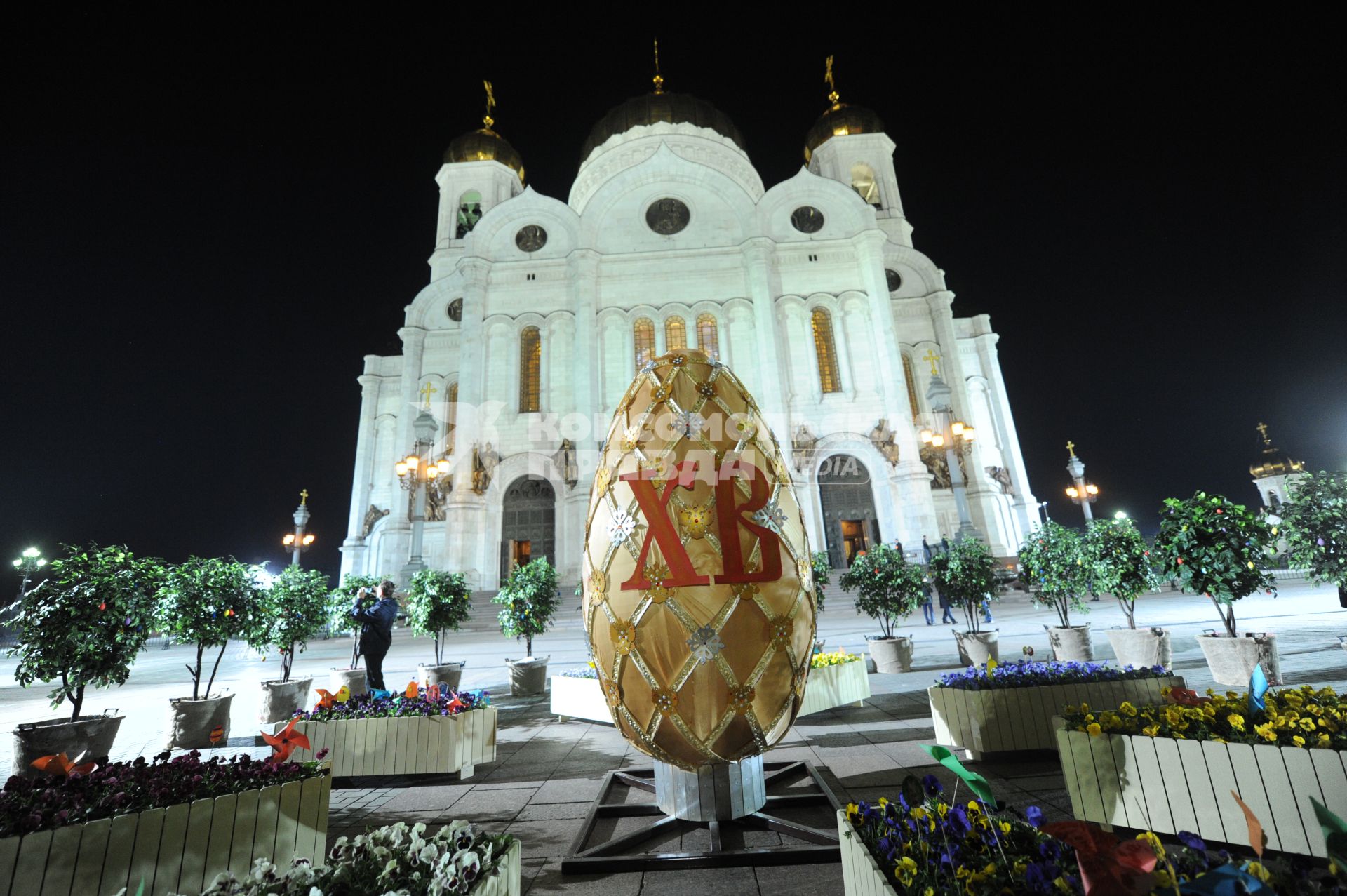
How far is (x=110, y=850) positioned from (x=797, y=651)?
128 inches

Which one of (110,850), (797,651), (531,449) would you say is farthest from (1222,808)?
(531,449)

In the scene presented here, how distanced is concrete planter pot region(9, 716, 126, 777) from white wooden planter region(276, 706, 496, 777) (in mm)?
1866

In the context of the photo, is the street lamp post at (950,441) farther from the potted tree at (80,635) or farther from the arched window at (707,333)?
the potted tree at (80,635)

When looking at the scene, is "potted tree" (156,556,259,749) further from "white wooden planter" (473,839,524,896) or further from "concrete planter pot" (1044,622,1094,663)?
"concrete planter pot" (1044,622,1094,663)

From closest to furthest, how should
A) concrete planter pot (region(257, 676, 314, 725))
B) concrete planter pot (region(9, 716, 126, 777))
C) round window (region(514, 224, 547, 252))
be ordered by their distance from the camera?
1. concrete planter pot (region(9, 716, 126, 777))
2. concrete planter pot (region(257, 676, 314, 725))
3. round window (region(514, 224, 547, 252))

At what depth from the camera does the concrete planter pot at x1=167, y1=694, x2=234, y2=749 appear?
6441 millimetres

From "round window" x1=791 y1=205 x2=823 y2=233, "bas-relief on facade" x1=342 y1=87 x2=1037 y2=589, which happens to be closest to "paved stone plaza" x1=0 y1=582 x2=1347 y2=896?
"bas-relief on facade" x1=342 y1=87 x2=1037 y2=589

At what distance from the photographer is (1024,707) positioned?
455cm

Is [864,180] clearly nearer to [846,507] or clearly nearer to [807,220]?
[807,220]

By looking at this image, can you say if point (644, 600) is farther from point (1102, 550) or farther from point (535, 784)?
point (1102, 550)

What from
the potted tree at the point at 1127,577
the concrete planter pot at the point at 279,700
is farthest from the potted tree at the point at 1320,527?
the concrete planter pot at the point at 279,700

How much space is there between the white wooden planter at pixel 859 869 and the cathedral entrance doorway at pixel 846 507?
22.3m

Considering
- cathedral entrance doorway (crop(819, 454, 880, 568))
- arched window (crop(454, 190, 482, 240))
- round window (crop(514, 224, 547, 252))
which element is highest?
arched window (crop(454, 190, 482, 240))

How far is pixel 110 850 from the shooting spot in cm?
252
